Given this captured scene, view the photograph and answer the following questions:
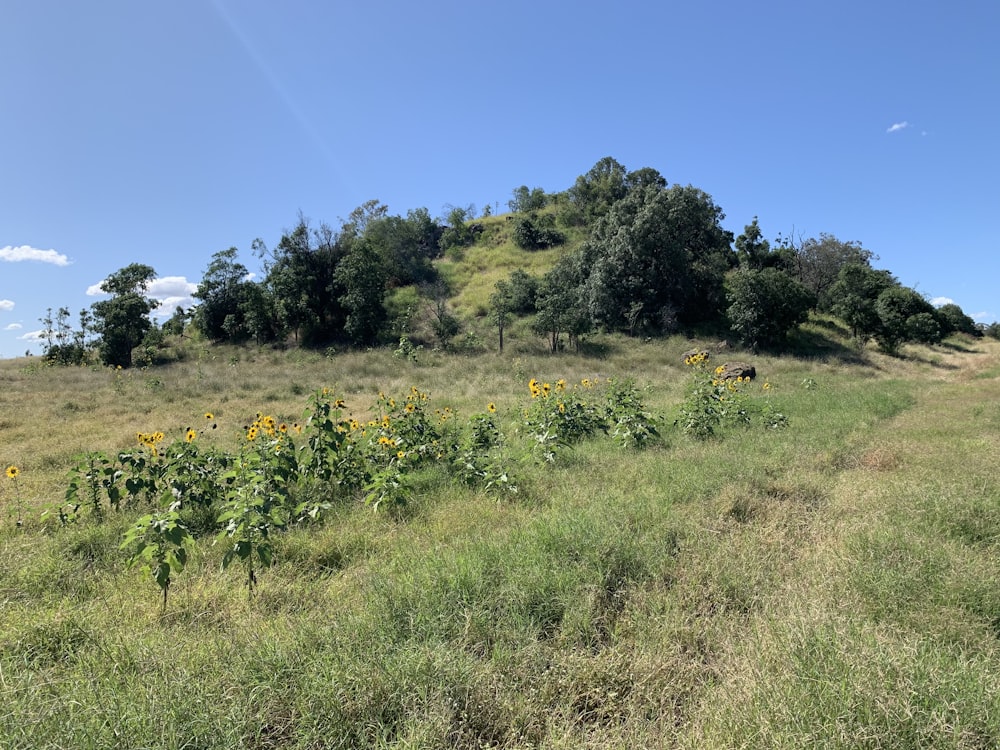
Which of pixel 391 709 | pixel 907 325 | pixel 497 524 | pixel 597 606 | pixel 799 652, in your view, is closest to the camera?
pixel 391 709

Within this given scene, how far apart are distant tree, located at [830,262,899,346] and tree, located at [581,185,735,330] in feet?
24.3

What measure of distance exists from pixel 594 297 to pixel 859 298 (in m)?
15.8

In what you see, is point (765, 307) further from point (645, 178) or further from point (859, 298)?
point (645, 178)

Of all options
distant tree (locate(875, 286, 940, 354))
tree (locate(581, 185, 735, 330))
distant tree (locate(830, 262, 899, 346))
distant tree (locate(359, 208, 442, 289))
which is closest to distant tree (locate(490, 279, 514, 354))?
tree (locate(581, 185, 735, 330))

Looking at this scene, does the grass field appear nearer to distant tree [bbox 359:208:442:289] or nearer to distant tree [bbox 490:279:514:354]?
distant tree [bbox 490:279:514:354]

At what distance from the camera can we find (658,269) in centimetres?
2994

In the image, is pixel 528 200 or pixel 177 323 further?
pixel 528 200

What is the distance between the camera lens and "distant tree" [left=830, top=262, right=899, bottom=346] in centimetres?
2928

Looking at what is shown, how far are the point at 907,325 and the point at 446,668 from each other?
36175 mm

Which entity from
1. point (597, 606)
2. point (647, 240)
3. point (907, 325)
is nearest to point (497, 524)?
point (597, 606)

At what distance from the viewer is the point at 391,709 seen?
2.07 meters

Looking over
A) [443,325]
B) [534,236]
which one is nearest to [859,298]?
[443,325]

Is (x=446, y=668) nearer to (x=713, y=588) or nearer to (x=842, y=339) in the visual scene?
(x=713, y=588)

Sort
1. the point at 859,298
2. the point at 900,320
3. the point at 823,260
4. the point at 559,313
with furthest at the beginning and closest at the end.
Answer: the point at 823,260, the point at 859,298, the point at 900,320, the point at 559,313
